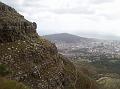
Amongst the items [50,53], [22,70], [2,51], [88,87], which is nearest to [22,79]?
[22,70]

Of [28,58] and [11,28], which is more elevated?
[11,28]

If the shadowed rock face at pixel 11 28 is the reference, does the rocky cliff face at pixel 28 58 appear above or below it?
below

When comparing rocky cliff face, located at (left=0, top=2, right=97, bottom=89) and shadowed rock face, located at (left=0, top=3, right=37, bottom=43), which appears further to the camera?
shadowed rock face, located at (left=0, top=3, right=37, bottom=43)

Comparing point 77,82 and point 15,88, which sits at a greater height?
point 15,88

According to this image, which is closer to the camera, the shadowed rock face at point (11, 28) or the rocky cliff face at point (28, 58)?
the rocky cliff face at point (28, 58)

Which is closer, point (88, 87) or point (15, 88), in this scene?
point (15, 88)

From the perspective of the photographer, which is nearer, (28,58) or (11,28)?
(28,58)

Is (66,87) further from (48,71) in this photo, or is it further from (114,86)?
(114,86)

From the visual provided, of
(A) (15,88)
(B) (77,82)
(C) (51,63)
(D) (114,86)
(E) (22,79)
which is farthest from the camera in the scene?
(D) (114,86)
